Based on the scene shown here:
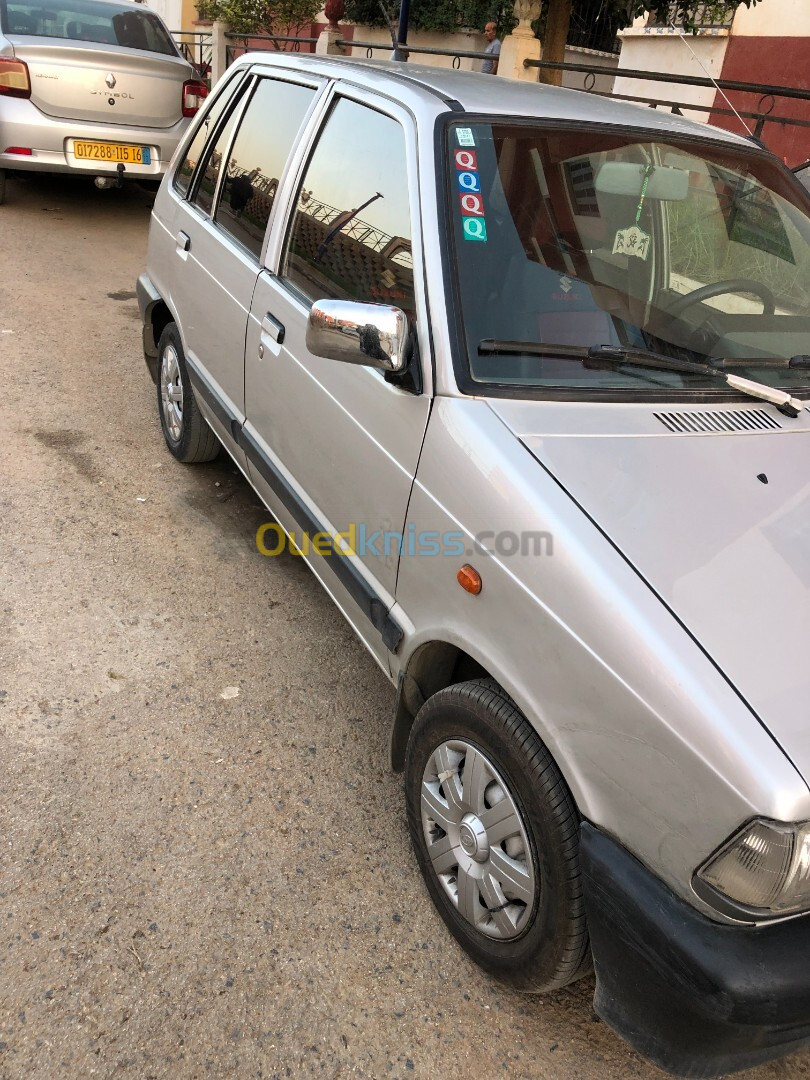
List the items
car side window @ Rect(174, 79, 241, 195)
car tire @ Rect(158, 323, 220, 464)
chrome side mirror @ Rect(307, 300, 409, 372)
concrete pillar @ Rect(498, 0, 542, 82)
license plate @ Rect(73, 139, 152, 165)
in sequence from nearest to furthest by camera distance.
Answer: chrome side mirror @ Rect(307, 300, 409, 372), car side window @ Rect(174, 79, 241, 195), car tire @ Rect(158, 323, 220, 464), license plate @ Rect(73, 139, 152, 165), concrete pillar @ Rect(498, 0, 542, 82)

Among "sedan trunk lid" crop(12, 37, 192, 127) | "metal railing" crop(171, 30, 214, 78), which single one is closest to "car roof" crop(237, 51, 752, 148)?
"sedan trunk lid" crop(12, 37, 192, 127)

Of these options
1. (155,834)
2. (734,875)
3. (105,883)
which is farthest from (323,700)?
(734,875)

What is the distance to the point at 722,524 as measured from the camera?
2020 mm

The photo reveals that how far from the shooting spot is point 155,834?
260 cm

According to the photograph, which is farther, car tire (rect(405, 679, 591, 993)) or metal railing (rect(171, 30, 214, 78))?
metal railing (rect(171, 30, 214, 78))

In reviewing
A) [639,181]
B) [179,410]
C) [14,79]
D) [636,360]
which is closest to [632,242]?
[639,181]

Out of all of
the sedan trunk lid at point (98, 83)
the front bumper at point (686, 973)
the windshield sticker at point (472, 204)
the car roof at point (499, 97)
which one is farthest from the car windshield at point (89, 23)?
the front bumper at point (686, 973)

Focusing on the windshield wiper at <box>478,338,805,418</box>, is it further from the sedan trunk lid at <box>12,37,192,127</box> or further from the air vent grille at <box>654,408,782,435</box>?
the sedan trunk lid at <box>12,37,192,127</box>

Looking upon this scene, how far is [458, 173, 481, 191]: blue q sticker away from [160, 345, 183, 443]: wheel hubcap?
2118mm

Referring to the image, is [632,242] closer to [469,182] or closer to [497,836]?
[469,182]

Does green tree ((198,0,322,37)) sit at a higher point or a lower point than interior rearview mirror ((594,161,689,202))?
higher

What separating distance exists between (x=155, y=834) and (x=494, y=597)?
4.07 feet

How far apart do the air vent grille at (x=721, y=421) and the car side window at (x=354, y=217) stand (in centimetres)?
73
